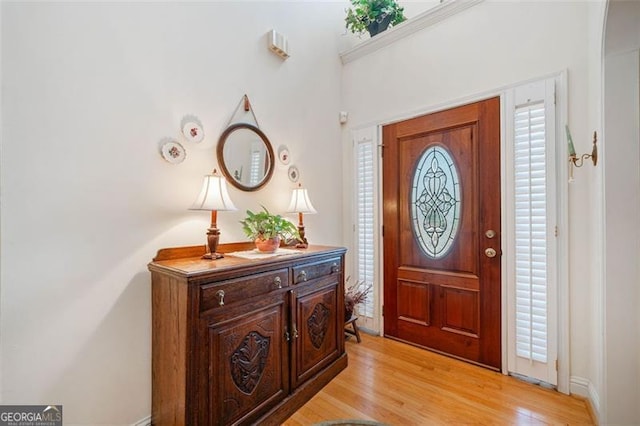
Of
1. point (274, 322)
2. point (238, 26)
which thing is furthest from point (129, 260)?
→ point (238, 26)

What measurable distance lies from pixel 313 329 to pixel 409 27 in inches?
106

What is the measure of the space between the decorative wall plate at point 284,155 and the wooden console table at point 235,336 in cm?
88

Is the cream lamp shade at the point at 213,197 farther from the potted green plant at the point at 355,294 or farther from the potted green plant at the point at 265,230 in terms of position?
the potted green plant at the point at 355,294

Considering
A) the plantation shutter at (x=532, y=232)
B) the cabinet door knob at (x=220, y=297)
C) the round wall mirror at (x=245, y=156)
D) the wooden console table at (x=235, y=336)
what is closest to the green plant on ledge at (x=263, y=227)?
the wooden console table at (x=235, y=336)

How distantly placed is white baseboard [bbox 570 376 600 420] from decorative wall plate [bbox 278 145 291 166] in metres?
2.53

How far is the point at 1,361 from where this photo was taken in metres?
1.16

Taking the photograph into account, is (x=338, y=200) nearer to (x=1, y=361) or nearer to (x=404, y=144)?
(x=404, y=144)

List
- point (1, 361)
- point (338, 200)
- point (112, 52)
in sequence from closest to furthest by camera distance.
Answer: point (1, 361)
point (112, 52)
point (338, 200)

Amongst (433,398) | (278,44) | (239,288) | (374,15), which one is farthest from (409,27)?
(433,398)

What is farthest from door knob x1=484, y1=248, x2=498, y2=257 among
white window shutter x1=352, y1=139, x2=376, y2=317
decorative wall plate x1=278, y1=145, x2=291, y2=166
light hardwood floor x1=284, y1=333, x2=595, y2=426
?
decorative wall plate x1=278, y1=145, x2=291, y2=166

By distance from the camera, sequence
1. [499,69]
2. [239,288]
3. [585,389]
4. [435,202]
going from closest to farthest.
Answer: [239,288] → [585,389] → [499,69] → [435,202]

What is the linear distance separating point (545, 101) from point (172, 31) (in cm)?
245

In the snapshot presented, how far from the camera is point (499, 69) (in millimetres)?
2080

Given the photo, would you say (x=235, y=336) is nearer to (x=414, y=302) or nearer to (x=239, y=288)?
(x=239, y=288)
